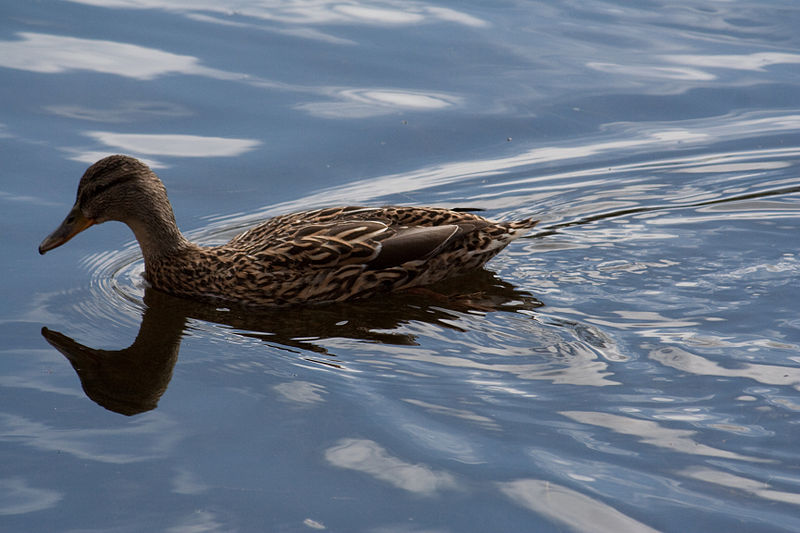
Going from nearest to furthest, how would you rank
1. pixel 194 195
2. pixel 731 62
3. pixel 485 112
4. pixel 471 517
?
pixel 471 517
pixel 194 195
pixel 485 112
pixel 731 62

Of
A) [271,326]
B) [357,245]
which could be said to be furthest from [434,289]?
[271,326]

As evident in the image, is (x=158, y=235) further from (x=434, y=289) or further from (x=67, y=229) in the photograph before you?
(x=434, y=289)

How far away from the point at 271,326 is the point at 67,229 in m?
1.84

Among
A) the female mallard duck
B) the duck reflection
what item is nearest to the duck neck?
the female mallard duck

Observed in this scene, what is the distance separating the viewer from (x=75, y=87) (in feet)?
36.9

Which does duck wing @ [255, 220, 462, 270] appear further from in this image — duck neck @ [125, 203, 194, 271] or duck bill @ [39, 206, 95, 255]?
duck bill @ [39, 206, 95, 255]

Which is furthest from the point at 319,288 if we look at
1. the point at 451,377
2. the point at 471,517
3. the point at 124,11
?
the point at 124,11

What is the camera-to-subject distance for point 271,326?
7621 mm

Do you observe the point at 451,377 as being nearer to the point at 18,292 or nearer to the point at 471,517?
the point at 471,517

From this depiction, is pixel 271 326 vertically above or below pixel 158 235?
below

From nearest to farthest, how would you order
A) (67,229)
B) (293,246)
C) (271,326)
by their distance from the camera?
(271,326) → (293,246) → (67,229)

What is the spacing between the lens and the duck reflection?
680cm

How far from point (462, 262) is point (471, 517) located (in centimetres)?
333

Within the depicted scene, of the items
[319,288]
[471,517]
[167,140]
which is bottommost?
[471,517]
